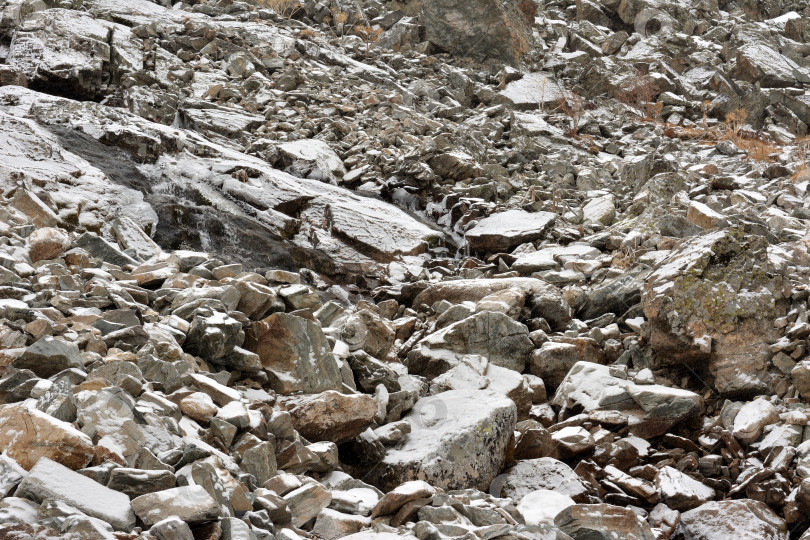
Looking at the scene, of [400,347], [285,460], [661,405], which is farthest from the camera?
[400,347]

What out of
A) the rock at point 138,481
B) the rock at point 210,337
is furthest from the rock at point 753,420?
the rock at point 138,481

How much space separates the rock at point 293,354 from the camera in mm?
4297

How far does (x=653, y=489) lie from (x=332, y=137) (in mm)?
8579

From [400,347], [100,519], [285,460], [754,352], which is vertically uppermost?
[100,519]

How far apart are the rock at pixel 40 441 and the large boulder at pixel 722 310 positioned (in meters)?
4.67

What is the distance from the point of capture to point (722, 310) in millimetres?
5539

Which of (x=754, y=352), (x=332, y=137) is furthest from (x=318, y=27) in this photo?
(x=754, y=352)

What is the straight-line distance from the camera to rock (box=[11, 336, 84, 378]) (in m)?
2.94

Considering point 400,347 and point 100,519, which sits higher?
point 100,519

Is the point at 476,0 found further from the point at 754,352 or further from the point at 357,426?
the point at 357,426

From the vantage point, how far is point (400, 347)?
6.14m

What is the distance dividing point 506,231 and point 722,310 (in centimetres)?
404

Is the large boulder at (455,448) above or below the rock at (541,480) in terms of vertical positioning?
above

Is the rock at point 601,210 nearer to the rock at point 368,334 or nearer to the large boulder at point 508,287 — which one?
the large boulder at point 508,287
